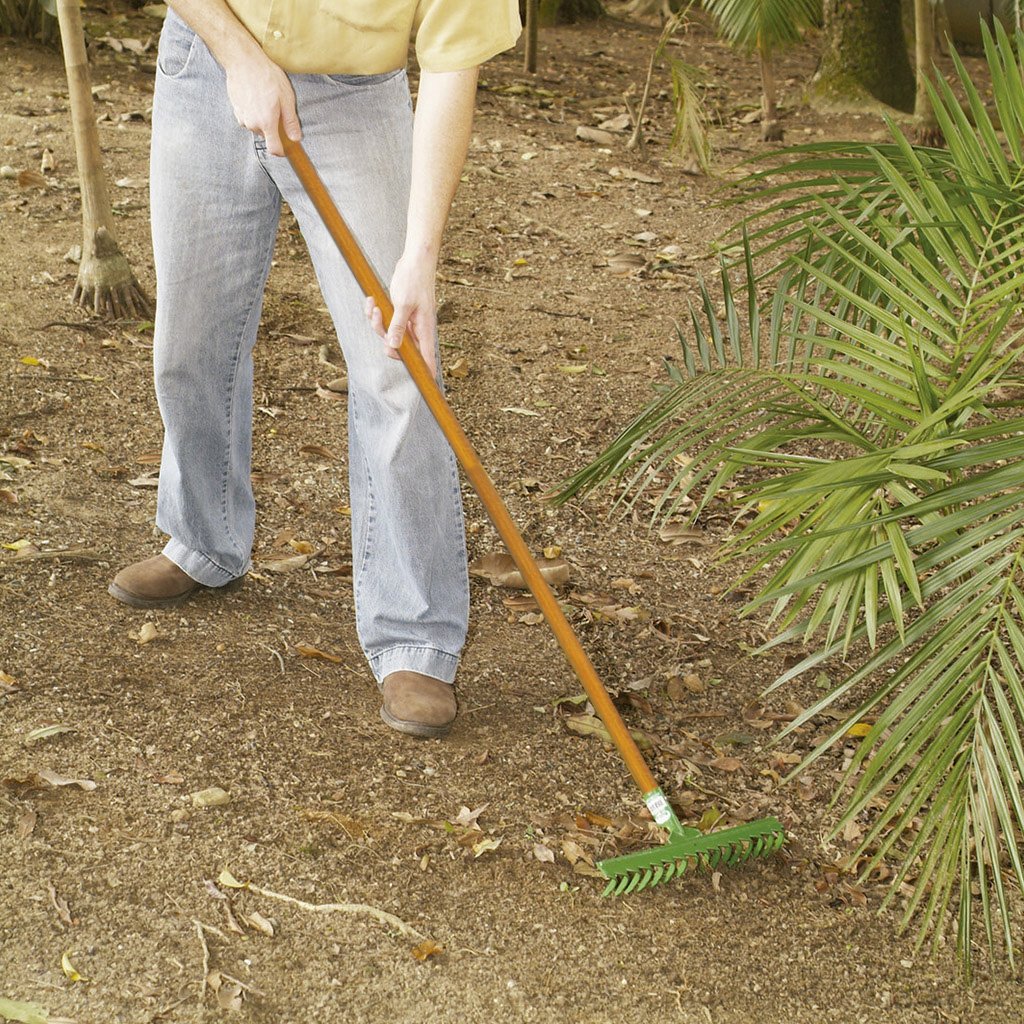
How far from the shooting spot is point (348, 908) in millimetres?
2125

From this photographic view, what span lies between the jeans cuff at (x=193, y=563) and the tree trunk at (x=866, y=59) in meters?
5.83

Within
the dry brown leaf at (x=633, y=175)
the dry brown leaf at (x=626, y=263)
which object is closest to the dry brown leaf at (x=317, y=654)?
the dry brown leaf at (x=626, y=263)

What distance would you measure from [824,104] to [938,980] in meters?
6.32

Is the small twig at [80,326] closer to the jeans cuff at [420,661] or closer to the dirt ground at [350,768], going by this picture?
the dirt ground at [350,768]

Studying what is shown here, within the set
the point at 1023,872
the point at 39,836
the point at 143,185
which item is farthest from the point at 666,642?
the point at 143,185

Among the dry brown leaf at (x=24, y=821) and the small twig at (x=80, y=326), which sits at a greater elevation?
the dry brown leaf at (x=24, y=821)

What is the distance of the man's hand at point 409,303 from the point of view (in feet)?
7.11

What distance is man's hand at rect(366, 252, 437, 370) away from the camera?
2168mm

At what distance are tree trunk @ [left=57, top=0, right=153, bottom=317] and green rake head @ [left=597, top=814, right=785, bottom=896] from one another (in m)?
2.92

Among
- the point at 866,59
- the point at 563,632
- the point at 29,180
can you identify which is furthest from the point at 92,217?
the point at 866,59

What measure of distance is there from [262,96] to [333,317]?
406 mm

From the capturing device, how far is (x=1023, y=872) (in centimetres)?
184

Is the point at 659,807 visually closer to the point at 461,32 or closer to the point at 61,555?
the point at 461,32

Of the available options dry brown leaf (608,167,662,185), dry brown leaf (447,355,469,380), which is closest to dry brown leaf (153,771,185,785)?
dry brown leaf (447,355,469,380)
